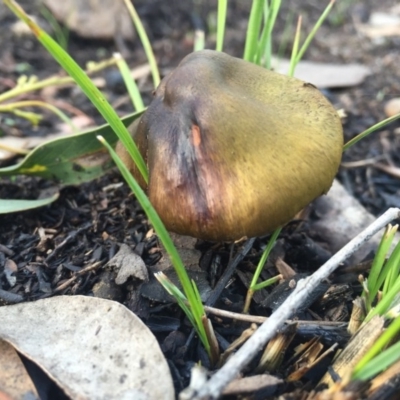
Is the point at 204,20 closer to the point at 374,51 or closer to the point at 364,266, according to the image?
the point at 374,51

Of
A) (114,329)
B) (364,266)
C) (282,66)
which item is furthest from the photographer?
(282,66)

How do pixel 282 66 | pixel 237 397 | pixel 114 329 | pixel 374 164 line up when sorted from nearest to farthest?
pixel 237 397 → pixel 114 329 → pixel 374 164 → pixel 282 66

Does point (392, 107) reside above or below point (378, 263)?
below

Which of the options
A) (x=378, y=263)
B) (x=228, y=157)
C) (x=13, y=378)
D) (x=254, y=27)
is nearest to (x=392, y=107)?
(x=254, y=27)

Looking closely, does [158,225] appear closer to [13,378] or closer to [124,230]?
[13,378]

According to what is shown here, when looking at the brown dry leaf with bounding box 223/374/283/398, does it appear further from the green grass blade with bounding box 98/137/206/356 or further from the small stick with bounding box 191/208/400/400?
the green grass blade with bounding box 98/137/206/356

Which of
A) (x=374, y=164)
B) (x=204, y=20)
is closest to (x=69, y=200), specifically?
(x=374, y=164)
